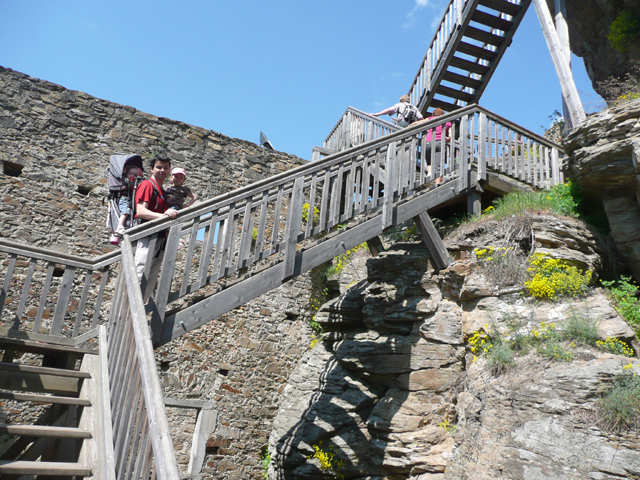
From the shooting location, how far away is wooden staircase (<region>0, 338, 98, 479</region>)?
2898 millimetres

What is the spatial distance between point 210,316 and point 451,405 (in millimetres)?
3121

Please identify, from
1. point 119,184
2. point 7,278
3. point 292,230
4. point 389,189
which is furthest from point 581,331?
point 7,278

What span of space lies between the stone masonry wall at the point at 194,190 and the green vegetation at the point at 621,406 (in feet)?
19.0

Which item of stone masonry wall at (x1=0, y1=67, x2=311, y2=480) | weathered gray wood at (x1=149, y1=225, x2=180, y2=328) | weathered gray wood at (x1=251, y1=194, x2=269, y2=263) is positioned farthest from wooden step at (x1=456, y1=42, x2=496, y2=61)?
weathered gray wood at (x1=149, y1=225, x2=180, y2=328)

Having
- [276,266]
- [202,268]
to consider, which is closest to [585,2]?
[276,266]

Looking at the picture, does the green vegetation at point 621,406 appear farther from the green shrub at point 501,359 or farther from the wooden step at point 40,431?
the wooden step at point 40,431

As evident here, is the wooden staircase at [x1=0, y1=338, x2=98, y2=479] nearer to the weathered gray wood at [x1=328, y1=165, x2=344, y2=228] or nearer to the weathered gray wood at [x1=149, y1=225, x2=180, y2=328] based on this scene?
the weathered gray wood at [x1=149, y1=225, x2=180, y2=328]

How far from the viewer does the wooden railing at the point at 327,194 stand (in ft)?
15.2

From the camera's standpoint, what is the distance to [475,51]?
10.2 metres

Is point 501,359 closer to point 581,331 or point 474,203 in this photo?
point 581,331

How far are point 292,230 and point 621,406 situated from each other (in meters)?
3.49

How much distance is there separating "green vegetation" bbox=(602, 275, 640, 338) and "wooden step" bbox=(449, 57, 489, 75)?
5.79 m

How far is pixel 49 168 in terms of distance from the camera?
796cm

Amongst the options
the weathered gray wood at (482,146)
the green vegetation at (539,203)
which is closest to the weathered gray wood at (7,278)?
the green vegetation at (539,203)
